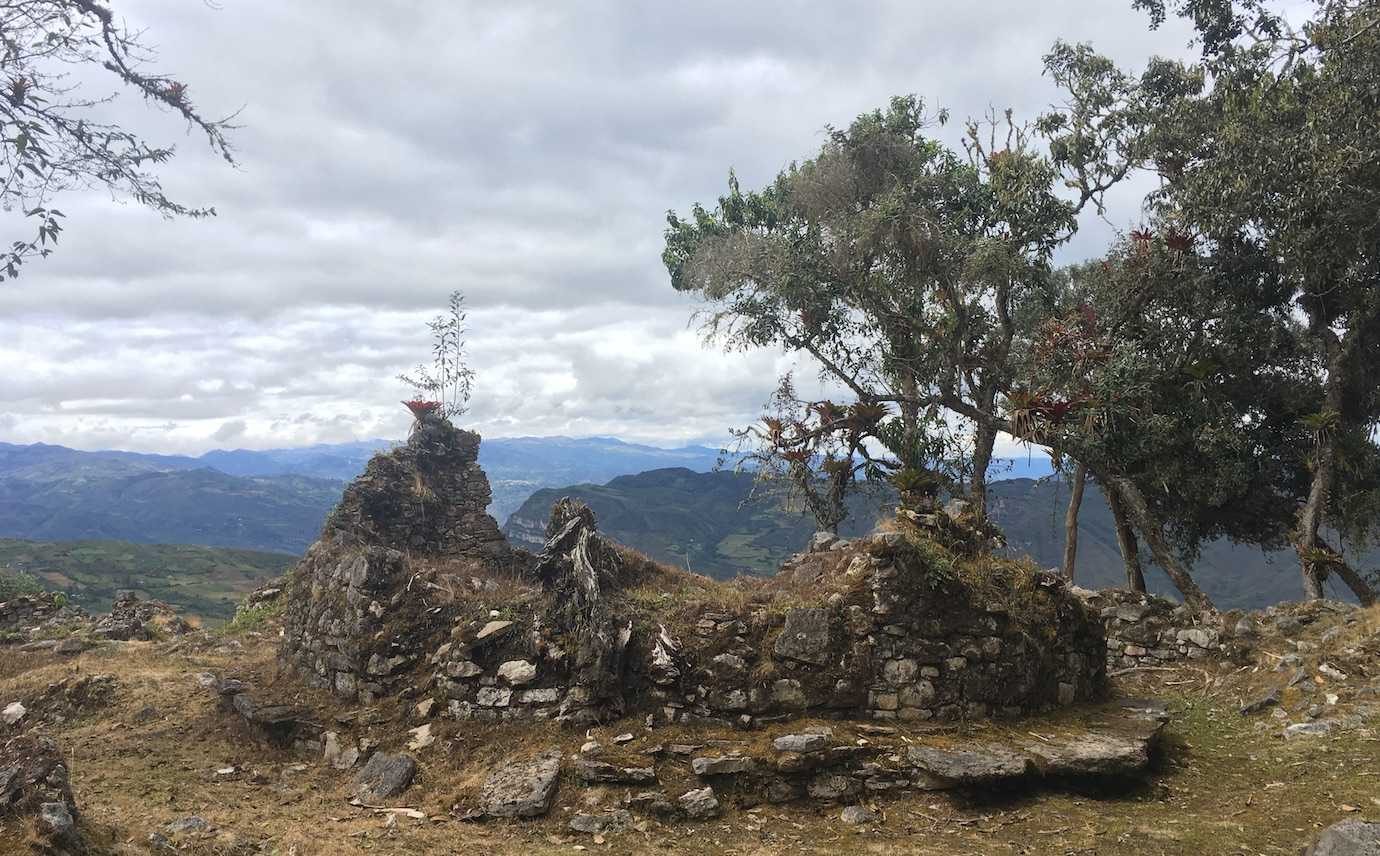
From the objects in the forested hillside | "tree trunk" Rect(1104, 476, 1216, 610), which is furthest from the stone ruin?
the forested hillside

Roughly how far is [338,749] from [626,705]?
408 cm

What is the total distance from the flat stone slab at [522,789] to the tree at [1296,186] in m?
16.3

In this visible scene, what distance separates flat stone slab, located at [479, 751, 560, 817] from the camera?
791cm

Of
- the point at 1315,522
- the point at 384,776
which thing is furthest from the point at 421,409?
the point at 1315,522

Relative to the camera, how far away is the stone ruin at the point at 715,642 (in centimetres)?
925

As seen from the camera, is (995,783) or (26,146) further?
(995,783)

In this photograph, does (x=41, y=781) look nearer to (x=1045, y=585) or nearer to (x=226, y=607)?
(x=1045, y=585)

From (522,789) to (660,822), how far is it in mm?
1625

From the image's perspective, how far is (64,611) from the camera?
782 inches

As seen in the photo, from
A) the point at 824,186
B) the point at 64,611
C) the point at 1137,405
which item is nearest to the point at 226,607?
the point at 64,611

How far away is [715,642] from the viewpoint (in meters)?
9.58

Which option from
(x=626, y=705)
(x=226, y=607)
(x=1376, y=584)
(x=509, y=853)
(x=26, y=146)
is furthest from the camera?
(x=226, y=607)

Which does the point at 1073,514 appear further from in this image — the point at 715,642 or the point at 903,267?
the point at 715,642

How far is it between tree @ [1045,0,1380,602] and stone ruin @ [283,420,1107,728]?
11.0 metres
